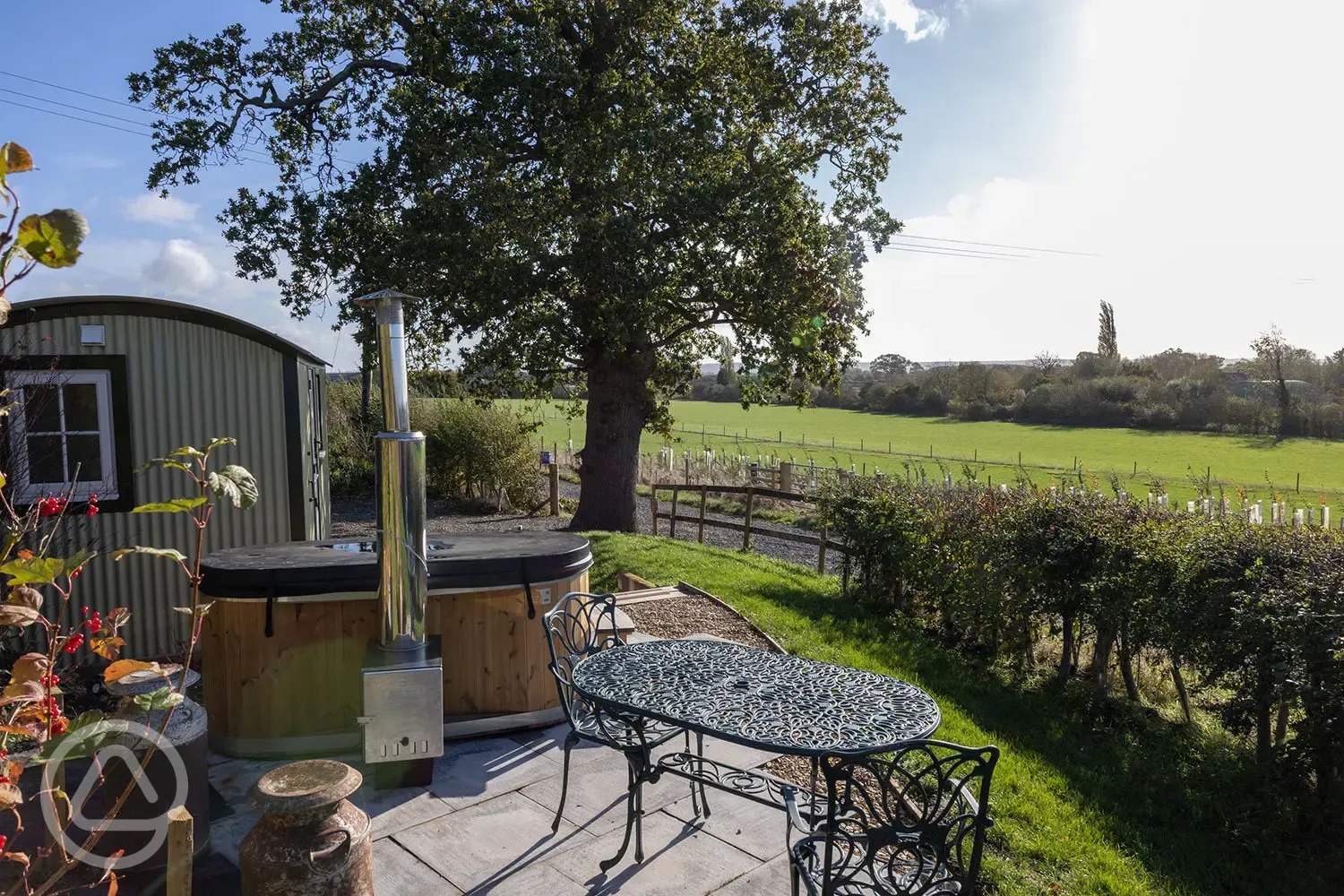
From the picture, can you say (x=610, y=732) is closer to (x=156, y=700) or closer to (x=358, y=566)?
(x=358, y=566)

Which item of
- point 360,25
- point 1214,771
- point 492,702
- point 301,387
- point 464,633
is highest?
point 360,25

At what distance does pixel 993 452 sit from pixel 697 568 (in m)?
27.2

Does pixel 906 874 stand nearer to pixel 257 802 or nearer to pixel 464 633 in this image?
pixel 257 802

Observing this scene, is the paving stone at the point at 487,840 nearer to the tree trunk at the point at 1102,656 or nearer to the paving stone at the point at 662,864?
the paving stone at the point at 662,864

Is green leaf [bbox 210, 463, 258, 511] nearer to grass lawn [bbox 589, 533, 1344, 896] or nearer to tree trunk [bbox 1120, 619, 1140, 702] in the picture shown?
grass lawn [bbox 589, 533, 1344, 896]

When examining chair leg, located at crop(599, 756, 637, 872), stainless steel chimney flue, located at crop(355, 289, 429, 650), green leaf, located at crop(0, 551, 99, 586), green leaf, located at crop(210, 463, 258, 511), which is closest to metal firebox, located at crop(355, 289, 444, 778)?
stainless steel chimney flue, located at crop(355, 289, 429, 650)

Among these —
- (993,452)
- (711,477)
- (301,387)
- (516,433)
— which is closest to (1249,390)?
(993,452)

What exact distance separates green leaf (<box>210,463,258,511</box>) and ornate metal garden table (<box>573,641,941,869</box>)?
1688mm

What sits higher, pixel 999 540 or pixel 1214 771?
pixel 999 540

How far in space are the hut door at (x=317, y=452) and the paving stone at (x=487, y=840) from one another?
427cm

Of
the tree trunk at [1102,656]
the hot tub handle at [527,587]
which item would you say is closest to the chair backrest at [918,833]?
the hot tub handle at [527,587]

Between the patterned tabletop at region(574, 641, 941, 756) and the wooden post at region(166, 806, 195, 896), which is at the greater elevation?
the wooden post at region(166, 806, 195, 896)

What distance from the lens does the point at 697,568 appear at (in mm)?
9531

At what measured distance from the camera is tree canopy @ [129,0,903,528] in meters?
10.5
